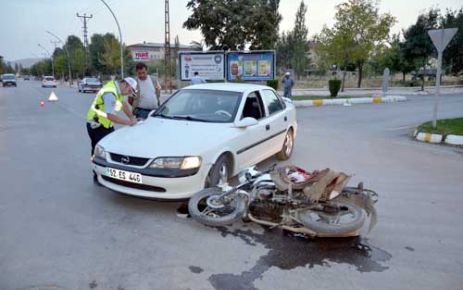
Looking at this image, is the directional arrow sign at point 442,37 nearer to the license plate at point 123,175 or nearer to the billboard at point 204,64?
the license plate at point 123,175

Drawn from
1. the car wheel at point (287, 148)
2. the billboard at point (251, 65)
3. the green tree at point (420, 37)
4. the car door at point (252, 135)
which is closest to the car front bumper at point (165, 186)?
the car door at point (252, 135)

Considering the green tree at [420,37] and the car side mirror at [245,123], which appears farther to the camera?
the green tree at [420,37]

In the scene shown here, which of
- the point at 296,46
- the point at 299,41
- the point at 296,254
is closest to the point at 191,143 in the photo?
the point at 296,254

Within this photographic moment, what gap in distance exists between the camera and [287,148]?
7.31 meters

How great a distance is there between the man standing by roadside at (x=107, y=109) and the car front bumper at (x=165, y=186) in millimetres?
1236

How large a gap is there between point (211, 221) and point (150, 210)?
97 cm

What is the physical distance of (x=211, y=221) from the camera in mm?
3961

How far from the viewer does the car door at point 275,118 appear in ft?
20.5

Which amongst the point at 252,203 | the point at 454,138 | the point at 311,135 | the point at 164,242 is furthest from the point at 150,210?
the point at 454,138

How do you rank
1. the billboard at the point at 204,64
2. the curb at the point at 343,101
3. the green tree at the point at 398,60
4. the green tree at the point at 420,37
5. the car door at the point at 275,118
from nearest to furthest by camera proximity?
the car door at the point at 275,118
the curb at the point at 343,101
the billboard at the point at 204,64
the green tree at the point at 420,37
the green tree at the point at 398,60

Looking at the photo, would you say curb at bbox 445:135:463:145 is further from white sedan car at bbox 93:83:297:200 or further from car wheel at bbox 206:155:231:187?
car wheel at bbox 206:155:231:187

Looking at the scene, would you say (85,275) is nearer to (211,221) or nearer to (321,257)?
(211,221)

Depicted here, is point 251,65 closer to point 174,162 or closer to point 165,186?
point 174,162

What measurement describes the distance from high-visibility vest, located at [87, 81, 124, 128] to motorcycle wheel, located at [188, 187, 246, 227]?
199 cm
